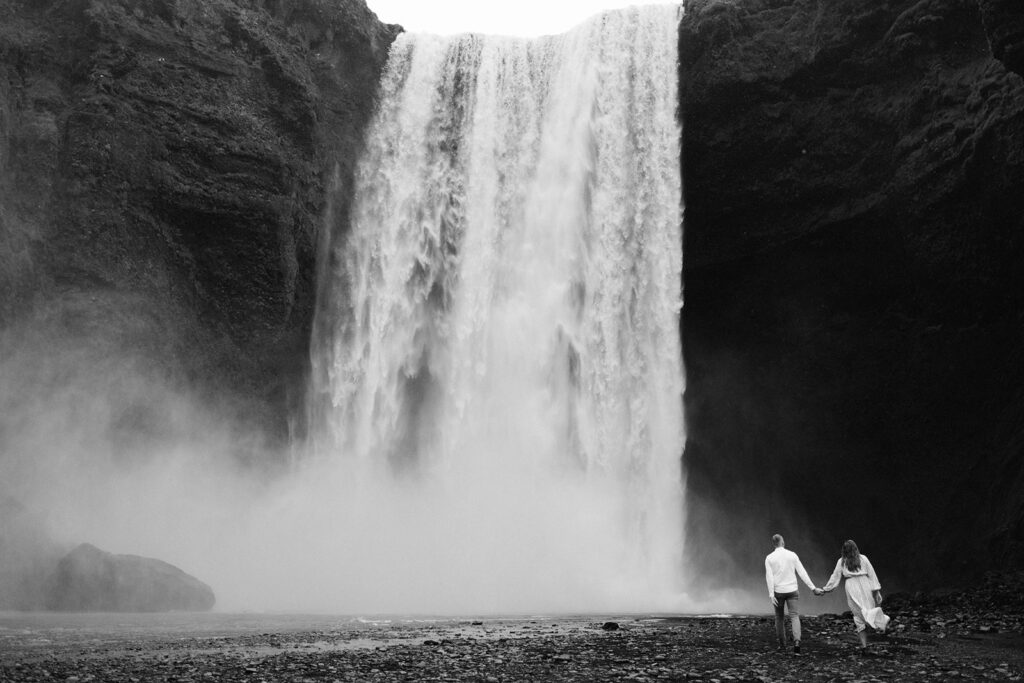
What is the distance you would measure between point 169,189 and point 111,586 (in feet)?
43.0

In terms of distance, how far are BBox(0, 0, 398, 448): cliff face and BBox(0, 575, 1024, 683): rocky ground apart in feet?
36.4

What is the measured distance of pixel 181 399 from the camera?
28641 millimetres

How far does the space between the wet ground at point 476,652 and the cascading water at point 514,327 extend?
29.4 feet

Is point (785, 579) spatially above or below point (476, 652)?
above

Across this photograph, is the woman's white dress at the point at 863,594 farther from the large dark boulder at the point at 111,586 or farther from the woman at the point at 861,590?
the large dark boulder at the point at 111,586

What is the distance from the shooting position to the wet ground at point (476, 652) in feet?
33.3

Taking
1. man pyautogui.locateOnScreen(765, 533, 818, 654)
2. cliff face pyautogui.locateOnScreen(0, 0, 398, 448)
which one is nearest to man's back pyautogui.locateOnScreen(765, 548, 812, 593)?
man pyautogui.locateOnScreen(765, 533, 818, 654)

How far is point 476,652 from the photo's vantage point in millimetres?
12273

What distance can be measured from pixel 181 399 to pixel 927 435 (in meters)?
22.2

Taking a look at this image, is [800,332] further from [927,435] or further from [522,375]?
[522,375]

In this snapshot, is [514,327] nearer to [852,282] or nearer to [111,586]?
[852,282]

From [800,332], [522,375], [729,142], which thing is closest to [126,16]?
[522,375]

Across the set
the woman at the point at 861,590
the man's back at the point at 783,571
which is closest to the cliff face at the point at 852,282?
the woman at the point at 861,590

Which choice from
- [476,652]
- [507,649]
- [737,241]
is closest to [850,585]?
[507,649]
